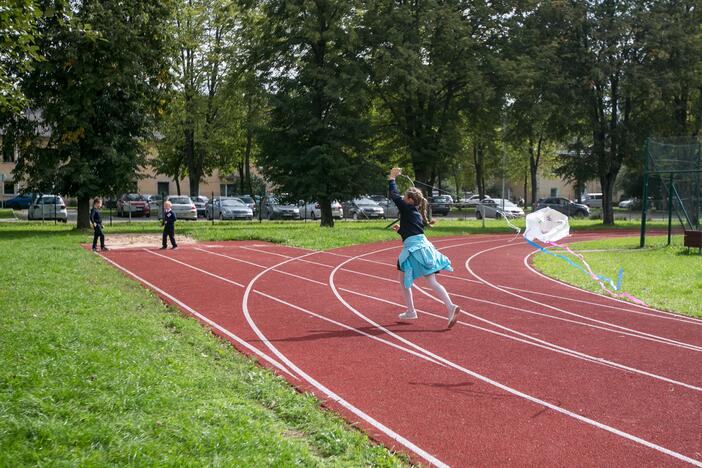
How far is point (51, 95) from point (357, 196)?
13339mm

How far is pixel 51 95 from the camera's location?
26.8 metres

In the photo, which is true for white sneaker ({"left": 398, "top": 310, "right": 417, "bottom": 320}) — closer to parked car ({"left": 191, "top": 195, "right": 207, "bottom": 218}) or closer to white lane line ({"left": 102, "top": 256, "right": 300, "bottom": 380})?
white lane line ({"left": 102, "top": 256, "right": 300, "bottom": 380})

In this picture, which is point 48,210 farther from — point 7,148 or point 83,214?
point 7,148

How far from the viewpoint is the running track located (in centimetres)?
543

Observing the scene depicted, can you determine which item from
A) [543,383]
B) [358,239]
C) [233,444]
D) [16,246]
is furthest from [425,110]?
[233,444]

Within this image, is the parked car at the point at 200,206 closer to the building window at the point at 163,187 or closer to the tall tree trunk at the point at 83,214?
the tall tree trunk at the point at 83,214

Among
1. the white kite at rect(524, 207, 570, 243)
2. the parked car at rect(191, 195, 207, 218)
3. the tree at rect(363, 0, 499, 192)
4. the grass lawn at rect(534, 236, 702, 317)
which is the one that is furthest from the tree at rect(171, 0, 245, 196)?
the white kite at rect(524, 207, 570, 243)

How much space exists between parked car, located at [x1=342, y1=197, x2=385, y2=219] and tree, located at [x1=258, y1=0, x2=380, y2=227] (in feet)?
46.5

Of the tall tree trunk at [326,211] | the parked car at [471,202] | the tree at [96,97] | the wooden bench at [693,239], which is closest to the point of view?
the wooden bench at [693,239]

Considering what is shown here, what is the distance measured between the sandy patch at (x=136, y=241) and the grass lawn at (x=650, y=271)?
1256 centimetres

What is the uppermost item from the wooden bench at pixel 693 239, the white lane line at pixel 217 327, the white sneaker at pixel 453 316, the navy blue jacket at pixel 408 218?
the navy blue jacket at pixel 408 218

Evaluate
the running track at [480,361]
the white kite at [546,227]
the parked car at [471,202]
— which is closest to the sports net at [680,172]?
the parked car at [471,202]

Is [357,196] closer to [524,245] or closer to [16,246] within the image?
[524,245]

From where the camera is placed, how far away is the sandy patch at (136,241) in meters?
22.9
